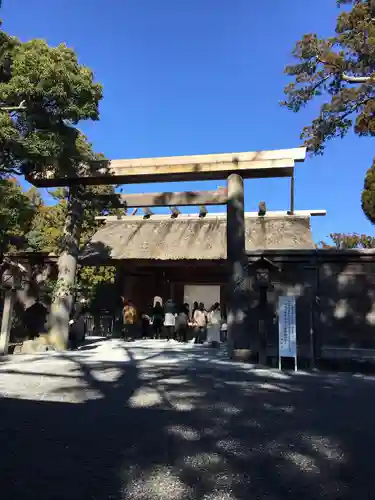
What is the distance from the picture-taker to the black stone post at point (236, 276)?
396 inches

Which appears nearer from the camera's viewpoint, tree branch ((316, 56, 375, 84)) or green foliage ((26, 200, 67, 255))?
tree branch ((316, 56, 375, 84))

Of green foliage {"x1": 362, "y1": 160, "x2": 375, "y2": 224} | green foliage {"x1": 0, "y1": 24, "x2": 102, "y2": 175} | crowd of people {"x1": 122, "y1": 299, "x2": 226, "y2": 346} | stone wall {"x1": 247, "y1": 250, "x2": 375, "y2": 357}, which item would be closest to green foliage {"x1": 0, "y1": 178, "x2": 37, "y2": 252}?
green foliage {"x1": 0, "y1": 24, "x2": 102, "y2": 175}

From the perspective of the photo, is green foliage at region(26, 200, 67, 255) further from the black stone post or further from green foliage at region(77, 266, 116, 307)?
the black stone post

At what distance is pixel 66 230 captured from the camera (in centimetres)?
1186

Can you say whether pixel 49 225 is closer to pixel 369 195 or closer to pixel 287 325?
pixel 287 325

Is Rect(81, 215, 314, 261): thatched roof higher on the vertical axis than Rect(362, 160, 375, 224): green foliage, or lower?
lower

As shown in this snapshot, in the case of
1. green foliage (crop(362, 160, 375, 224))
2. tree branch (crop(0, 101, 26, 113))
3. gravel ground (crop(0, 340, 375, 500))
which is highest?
Answer: green foliage (crop(362, 160, 375, 224))

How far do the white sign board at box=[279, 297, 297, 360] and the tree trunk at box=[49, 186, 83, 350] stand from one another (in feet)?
18.5

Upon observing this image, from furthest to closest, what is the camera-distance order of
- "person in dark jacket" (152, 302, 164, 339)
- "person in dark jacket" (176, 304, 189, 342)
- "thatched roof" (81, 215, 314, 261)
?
"person in dark jacket" (152, 302, 164, 339), "thatched roof" (81, 215, 314, 261), "person in dark jacket" (176, 304, 189, 342)

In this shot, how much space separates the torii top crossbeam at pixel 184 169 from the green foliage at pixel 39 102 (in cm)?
195

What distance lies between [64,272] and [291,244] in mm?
7869

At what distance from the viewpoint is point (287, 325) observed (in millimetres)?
8750

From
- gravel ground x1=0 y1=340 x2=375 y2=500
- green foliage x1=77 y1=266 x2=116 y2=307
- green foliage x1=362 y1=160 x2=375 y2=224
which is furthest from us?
green foliage x1=362 y1=160 x2=375 y2=224

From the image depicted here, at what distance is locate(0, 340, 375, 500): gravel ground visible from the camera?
2.92 meters
